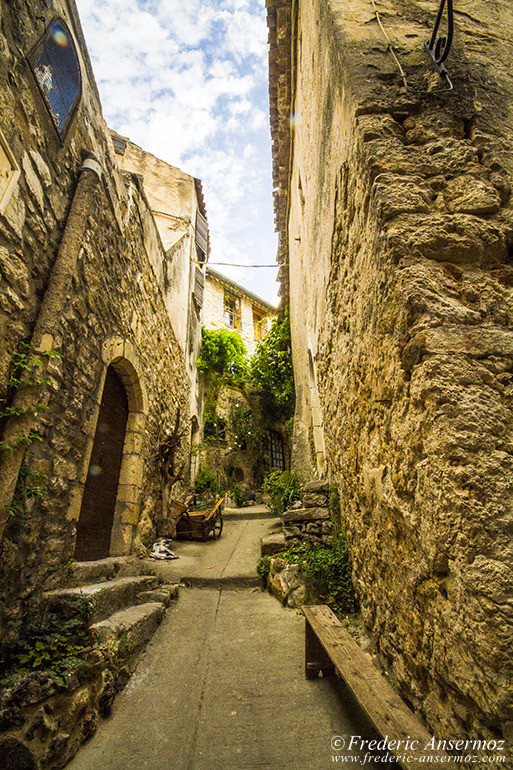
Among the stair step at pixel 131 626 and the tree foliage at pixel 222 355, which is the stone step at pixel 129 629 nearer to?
the stair step at pixel 131 626

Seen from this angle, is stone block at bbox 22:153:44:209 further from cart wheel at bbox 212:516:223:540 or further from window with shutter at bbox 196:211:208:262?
window with shutter at bbox 196:211:208:262

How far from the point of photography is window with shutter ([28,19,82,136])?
2.32 meters

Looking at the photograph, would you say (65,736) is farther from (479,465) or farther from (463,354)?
(463,354)

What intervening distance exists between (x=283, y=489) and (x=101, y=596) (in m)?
3.42

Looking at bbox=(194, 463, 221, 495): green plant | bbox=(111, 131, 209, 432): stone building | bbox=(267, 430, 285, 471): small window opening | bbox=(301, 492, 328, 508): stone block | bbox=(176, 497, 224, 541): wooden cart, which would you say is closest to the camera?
bbox=(301, 492, 328, 508): stone block

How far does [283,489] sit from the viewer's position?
5.51 m

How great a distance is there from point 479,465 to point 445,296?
699 millimetres

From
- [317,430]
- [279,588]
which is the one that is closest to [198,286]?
[317,430]

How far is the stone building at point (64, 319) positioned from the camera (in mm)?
2027

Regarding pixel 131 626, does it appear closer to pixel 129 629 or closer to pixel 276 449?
pixel 129 629

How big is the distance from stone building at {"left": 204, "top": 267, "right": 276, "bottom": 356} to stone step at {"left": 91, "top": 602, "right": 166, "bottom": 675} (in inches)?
386

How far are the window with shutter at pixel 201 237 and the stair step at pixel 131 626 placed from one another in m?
9.56

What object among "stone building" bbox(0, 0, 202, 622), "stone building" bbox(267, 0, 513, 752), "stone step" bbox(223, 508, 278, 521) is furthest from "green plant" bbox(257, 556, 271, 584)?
"stone step" bbox(223, 508, 278, 521)

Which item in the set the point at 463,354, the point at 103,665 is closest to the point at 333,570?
the point at 103,665
